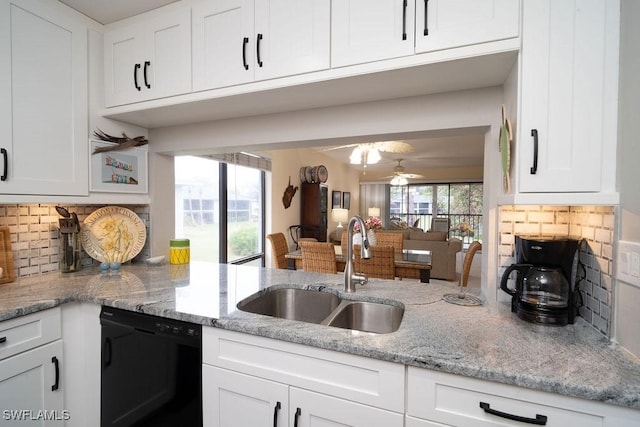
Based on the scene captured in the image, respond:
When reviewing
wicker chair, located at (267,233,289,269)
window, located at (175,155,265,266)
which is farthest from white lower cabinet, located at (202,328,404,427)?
wicker chair, located at (267,233,289,269)

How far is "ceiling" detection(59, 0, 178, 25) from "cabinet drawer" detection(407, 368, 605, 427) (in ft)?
6.92

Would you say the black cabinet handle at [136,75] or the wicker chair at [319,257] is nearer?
the black cabinet handle at [136,75]

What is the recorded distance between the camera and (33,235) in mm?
1777

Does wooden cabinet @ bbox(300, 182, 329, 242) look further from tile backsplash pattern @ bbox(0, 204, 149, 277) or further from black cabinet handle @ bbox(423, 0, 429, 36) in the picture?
black cabinet handle @ bbox(423, 0, 429, 36)

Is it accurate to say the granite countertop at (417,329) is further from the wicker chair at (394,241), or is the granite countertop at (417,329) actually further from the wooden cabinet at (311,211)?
the wooden cabinet at (311,211)

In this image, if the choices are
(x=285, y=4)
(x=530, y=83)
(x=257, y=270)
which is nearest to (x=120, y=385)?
(x=257, y=270)

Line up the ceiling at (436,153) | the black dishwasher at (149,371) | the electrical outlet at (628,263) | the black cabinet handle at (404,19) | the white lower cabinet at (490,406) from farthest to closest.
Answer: the ceiling at (436,153) < the black dishwasher at (149,371) < the black cabinet handle at (404,19) < the electrical outlet at (628,263) < the white lower cabinet at (490,406)

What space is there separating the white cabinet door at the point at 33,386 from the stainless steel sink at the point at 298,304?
0.96 m

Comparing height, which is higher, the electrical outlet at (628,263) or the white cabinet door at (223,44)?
the white cabinet door at (223,44)

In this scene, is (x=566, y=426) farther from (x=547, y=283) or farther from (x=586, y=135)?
(x=586, y=135)

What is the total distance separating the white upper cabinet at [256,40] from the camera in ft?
4.27

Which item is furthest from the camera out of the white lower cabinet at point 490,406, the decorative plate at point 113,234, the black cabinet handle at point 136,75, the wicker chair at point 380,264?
the wicker chair at point 380,264

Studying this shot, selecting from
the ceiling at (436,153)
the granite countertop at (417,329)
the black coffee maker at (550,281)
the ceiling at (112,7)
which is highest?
the ceiling at (436,153)

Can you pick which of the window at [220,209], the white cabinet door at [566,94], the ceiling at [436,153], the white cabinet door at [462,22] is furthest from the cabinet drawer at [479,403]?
the ceiling at [436,153]
